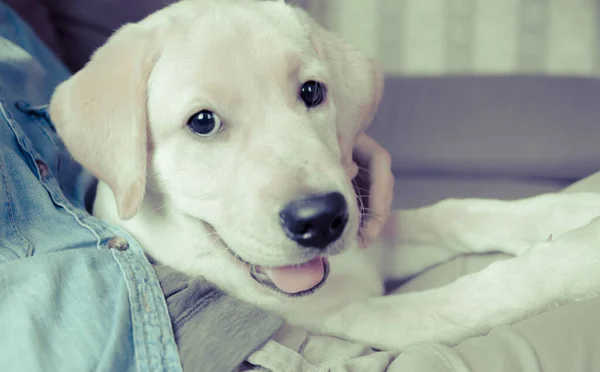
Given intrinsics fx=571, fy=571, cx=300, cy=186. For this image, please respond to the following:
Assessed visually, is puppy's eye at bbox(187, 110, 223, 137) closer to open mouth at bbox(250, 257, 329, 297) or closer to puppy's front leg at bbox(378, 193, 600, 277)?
open mouth at bbox(250, 257, 329, 297)

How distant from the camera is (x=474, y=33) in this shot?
3277 millimetres

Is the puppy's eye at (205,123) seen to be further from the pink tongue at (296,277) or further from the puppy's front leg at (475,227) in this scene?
the puppy's front leg at (475,227)

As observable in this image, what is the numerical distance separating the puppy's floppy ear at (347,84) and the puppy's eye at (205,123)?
0.90 feet

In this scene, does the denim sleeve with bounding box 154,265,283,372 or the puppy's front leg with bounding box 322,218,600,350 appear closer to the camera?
the denim sleeve with bounding box 154,265,283,372

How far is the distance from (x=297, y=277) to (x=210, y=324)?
191 mm

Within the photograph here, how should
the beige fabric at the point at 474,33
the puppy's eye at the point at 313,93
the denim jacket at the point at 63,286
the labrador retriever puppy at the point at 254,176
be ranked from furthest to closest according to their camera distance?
the beige fabric at the point at 474,33 → the puppy's eye at the point at 313,93 → the labrador retriever puppy at the point at 254,176 → the denim jacket at the point at 63,286

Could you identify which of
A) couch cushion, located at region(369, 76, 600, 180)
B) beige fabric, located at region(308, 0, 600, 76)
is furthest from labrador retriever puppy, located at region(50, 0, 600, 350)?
beige fabric, located at region(308, 0, 600, 76)

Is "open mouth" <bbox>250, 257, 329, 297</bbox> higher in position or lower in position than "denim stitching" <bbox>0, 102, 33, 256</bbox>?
lower

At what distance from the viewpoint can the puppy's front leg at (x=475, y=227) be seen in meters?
1.25

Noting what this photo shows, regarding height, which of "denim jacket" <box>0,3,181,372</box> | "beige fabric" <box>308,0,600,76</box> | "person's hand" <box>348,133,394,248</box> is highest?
"denim jacket" <box>0,3,181,372</box>

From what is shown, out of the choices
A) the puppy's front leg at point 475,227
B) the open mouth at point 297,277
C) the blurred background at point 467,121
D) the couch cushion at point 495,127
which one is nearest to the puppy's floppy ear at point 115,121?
the open mouth at point 297,277

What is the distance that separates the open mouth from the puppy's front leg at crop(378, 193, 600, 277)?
401 mm

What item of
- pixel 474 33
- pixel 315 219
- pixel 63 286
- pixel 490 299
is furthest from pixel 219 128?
pixel 474 33

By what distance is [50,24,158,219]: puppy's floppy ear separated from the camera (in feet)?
3.53
